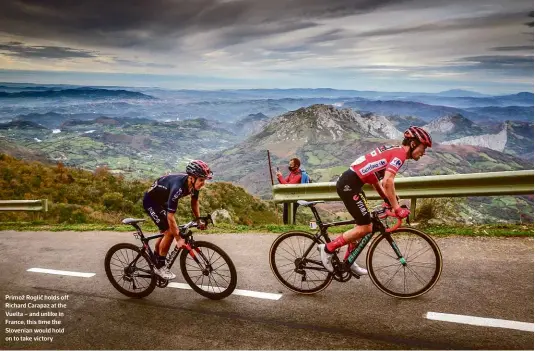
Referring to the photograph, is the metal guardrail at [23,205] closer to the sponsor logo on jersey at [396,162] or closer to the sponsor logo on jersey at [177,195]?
the sponsor logo on jersey at [177,195]

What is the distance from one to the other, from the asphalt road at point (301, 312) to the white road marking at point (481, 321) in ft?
0.25

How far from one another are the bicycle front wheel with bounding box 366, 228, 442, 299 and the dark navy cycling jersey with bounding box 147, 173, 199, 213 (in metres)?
2.54

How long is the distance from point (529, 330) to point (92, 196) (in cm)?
1729

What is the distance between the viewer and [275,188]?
908 centimetres

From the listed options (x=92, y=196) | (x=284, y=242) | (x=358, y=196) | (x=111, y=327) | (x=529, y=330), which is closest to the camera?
(x=529, y=330)

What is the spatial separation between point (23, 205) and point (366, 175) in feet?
38.7

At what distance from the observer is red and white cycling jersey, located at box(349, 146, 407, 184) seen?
15.0 ft

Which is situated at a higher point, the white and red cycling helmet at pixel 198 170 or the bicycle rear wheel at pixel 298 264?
the white and red cycling helmet at pixel 198 170

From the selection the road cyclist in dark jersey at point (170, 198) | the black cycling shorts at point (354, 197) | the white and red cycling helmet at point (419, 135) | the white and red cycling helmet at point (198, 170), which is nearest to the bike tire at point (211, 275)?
the road cyclist in dark jersey at point (170, 198)

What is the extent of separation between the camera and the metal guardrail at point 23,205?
1209cm

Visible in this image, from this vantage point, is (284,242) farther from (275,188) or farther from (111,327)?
(275,188)

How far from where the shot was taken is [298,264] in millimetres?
5250

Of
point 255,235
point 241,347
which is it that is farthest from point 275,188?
point 241,347

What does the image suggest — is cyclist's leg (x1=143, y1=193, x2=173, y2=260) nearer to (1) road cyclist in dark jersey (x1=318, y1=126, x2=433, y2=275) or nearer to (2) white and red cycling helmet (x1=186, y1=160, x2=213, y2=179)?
(2) white and red cycling helmet (x1=186, y1=160, x2=213, y2=179)
